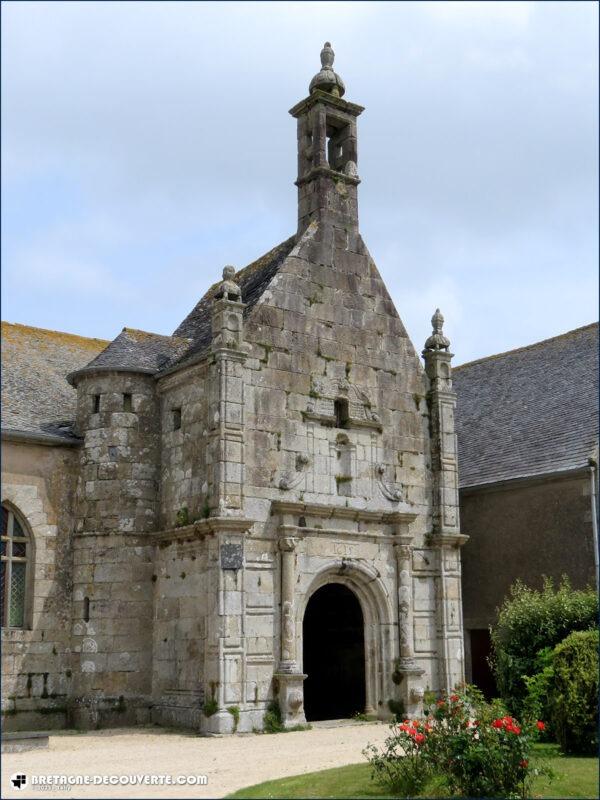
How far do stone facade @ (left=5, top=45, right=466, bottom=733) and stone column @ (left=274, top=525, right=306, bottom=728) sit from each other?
0.03m

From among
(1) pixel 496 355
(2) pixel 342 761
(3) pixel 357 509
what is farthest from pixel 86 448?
(1) pixel 496 355

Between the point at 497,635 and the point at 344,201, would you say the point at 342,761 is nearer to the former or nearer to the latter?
the point at 497,635

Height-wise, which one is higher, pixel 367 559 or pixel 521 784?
pixel 367 559

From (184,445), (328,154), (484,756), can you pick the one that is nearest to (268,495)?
(184,445)

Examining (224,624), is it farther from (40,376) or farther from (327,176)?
(327,176)

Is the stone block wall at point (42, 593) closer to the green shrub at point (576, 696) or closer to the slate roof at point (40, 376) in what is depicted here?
the slate roof at point (40, 376)

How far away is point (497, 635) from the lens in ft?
53.4

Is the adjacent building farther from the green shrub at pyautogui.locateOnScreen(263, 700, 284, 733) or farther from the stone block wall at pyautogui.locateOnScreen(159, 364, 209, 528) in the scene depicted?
the stone block wall at pyautogui.locateOnScreen(159, 364, 209, 528)

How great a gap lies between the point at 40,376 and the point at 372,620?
784 centimetres

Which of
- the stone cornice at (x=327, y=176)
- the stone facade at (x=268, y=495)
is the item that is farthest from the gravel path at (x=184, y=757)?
the stone cornice at (x=327, y=176)

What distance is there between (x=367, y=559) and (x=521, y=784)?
283 inches

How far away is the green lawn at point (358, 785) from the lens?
966 centimetres

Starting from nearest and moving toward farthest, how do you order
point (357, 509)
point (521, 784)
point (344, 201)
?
point (521, 784)
point (357, 509)
point (344, 201)

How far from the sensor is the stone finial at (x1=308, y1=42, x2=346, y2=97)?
750 inches
